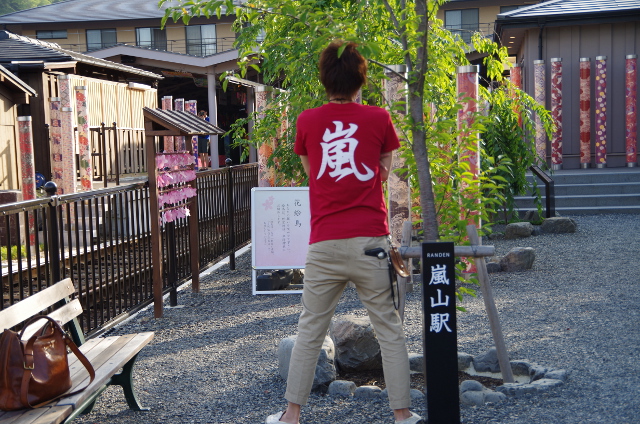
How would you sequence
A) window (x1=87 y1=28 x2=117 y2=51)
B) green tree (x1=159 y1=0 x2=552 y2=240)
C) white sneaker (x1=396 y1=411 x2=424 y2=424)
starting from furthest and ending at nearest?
1. window (x1=87 y1=28 x2=117 y2=51)
2. green tree (x1=159 y1=0 x2=552 y2=240)
3. white sneaker (x1=396 y1=411 x2=424 y2=424)

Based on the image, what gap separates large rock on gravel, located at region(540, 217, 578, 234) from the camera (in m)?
10.8

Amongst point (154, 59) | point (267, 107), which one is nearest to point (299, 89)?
point (267, 107)

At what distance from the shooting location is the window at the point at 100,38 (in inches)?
1510

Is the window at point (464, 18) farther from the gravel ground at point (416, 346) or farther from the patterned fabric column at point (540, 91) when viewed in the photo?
the gravel ground at point (416, 346)

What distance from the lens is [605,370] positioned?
4.41m

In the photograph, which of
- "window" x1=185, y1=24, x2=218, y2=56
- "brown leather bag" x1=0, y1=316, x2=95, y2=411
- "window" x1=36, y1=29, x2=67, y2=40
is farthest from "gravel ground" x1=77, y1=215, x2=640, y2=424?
"window" x1=36, y1=29, x2=67, y2=40

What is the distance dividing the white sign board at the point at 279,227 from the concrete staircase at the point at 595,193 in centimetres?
632

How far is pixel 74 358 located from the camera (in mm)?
3879

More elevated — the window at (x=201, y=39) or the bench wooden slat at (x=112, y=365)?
the window at (x=201, y=39)

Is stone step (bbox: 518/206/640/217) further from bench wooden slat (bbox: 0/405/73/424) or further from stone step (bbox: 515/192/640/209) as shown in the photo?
bench wooden slat (bbox: 0/405/73/424)

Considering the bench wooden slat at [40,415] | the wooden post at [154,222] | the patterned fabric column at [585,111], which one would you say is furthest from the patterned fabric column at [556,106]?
the bench wooden slat at [40,415]

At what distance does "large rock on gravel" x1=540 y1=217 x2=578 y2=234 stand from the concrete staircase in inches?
68.0

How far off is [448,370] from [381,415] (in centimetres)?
61

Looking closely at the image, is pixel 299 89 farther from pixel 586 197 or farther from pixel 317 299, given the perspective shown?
pixel 586 197
